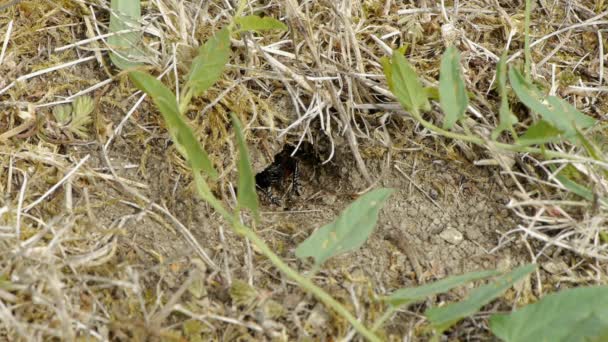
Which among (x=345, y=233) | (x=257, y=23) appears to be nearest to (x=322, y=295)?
(x=345, y=233)

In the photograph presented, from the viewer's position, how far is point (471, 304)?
133 cm

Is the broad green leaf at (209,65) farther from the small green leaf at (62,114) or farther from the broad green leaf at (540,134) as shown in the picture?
the broad green leaf at (540,134)

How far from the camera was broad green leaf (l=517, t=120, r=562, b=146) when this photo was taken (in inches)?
62.2

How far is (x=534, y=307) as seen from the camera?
141 centimetres

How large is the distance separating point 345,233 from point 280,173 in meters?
0.69

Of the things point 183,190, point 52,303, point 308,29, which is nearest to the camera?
point 52,303

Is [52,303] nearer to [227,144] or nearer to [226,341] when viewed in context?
[226,341]

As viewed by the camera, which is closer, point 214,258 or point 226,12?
point 214,258

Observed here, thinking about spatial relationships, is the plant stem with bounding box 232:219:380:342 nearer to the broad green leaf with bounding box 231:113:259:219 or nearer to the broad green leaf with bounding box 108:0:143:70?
the broad green leaf with bounding box 231:113:259:219

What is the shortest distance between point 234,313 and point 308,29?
79 cm

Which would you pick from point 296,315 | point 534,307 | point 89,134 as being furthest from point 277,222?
point 534,307

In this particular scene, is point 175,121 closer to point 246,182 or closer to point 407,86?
point 246,182

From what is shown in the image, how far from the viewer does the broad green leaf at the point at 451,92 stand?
5.26ft

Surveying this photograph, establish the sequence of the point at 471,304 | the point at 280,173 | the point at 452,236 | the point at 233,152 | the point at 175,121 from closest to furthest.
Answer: the point at 471,304 < the point at 175,121 < the point at 452,236 < the point at 233,152 < the point at 280,173
